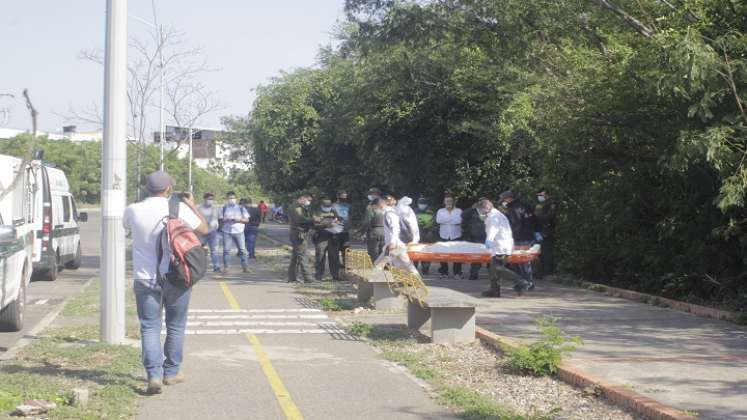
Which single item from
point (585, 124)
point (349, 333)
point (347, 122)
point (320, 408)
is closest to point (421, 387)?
point (320, 408)

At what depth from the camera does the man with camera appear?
816 cm

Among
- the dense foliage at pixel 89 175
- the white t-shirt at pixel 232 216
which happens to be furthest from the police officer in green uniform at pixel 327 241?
the dense foliage at pixel 89 175

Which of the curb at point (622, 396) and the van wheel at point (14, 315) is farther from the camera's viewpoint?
the van wheel at point (14, 315)

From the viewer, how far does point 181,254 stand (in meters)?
8.02

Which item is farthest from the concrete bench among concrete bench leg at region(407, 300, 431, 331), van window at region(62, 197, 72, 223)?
van window at region(62, 197, 72, 223)

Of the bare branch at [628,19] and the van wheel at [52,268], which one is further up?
the bare branch at [628,19]

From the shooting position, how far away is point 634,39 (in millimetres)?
17094

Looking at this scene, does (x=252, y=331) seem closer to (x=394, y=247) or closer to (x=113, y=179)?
(x=113, y=179)

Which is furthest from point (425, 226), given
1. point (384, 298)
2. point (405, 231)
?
point (384, 298)

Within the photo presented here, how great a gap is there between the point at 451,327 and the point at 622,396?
143 inches

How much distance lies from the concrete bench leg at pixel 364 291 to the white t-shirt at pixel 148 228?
672cm

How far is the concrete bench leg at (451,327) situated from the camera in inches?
434

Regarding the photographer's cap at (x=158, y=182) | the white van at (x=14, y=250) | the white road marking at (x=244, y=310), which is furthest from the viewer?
the white road marking at (x=244, y=310)

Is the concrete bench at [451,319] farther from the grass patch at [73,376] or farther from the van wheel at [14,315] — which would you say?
the van wheel at [14,315]
